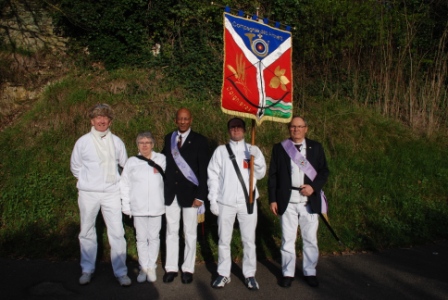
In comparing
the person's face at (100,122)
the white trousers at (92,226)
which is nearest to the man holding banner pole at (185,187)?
the white trousers at (92,226)

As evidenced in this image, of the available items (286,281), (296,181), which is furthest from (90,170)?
(286,281)

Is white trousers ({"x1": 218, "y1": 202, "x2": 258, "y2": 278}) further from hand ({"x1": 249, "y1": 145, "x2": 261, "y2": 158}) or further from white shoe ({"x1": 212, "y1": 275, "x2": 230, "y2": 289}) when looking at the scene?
hand ({"x1": 249, "y1": 145, "x2": 261, "y2": 158})

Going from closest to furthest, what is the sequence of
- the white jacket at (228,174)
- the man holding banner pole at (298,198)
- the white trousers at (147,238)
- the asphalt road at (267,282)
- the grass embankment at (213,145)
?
1. the asphalt road at (267,282)
2. the white jacket at (228,174)
3. the man holding banner pole at (298,198)
4. the white trousers at (147,238)
5. the grass embankment at (213,145)

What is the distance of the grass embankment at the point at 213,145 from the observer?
6.51 meters

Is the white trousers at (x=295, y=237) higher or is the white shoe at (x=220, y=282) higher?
the white trousers at (x=295, y=237)

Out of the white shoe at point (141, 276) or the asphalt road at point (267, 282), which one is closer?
the asphalt road at point (267, 282)

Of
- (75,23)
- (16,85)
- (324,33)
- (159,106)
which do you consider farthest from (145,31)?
(324,33)

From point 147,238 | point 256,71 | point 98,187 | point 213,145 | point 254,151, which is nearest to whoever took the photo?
point 254,151

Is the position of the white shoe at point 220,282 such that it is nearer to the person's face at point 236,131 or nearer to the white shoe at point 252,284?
the white shoe at point 252,284

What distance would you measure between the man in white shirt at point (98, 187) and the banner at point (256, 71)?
1.49 metres

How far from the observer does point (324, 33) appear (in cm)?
1082

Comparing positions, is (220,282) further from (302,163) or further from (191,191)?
(302,163)

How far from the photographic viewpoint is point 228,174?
16.6 ft

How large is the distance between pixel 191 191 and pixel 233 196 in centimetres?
54
